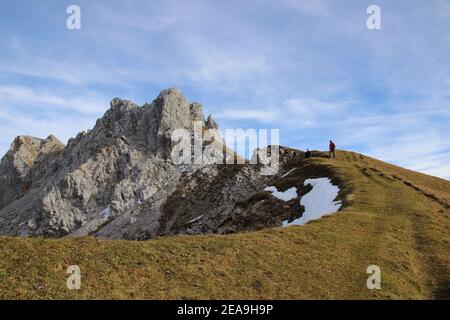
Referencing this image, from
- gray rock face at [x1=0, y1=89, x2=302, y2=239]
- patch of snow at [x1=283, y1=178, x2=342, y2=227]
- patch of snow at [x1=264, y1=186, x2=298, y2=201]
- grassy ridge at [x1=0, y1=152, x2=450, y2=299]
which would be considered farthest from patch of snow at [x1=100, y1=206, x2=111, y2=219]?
grassy ridge at [x1=0, y1=152, x2=450, y2=299]

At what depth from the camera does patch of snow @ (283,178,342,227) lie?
1996 inches

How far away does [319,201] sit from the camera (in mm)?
55344

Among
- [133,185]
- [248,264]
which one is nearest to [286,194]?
[248,264]

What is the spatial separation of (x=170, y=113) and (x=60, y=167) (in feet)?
168

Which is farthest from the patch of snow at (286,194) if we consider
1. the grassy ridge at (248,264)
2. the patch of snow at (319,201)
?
the grassy ridge at (248,264)

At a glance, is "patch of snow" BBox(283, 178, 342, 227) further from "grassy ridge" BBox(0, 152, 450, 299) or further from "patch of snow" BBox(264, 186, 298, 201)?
"grassy ridge" BBox(0, 152, 450, 299)

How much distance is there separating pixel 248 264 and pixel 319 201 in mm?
31552

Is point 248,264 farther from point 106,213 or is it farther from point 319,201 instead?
point 106,213

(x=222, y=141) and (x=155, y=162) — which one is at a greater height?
(x=222, y=141)

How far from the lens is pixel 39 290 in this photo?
61.7ft

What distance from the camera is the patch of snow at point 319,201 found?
5069cm
